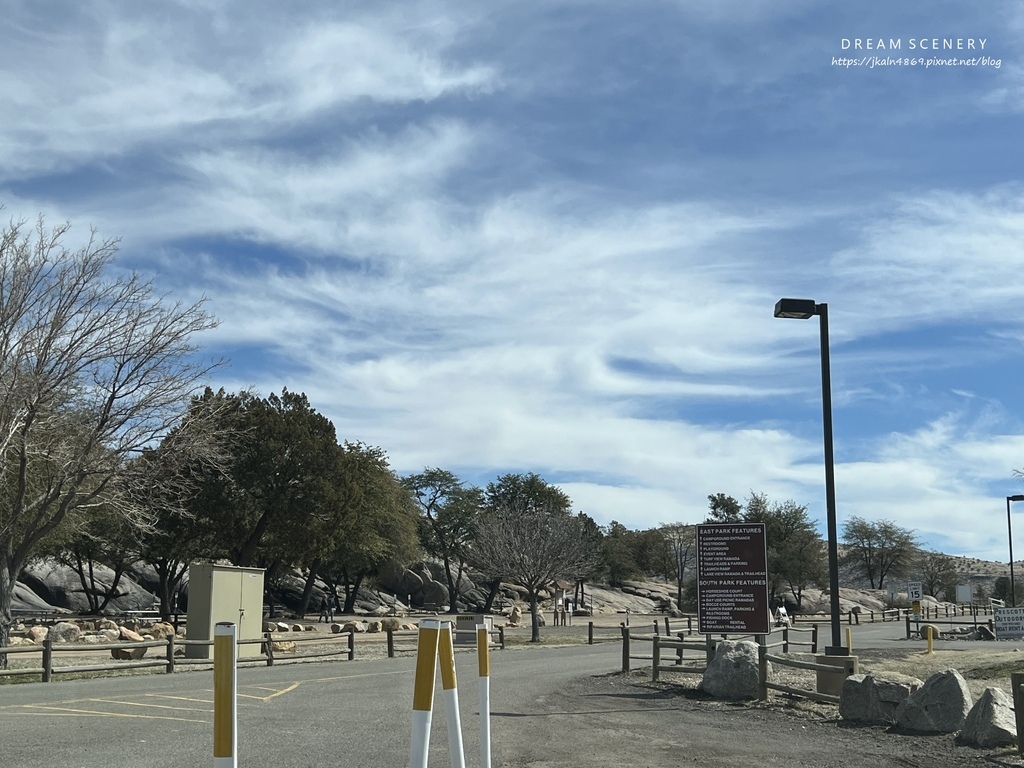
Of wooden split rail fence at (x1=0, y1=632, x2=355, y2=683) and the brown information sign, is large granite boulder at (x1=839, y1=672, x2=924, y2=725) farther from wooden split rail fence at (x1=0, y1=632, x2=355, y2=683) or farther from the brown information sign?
wooden split rail fence at (x1=0, y1=632, x2=355, y2=683)

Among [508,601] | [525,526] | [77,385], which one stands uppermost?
[77,385]

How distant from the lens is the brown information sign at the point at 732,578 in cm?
1802

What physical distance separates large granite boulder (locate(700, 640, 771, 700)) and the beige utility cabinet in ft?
50.0

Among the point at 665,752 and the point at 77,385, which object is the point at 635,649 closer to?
the point at 77,385

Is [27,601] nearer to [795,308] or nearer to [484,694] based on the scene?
[795,308]

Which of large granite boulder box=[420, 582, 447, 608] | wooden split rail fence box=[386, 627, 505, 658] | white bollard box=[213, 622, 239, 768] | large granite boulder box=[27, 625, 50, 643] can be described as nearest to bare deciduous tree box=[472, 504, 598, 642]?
wooden split rail fence box=[386, 627, 505, 658]

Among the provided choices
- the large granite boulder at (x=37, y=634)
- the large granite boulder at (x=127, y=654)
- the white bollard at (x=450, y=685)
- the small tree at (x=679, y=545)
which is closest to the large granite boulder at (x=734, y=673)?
the white bollard at (x=450, y=685)

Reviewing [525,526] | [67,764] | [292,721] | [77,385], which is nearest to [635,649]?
[525,526]

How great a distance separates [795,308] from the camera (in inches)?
625

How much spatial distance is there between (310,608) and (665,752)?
67.0m

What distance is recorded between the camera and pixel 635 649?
111 feet

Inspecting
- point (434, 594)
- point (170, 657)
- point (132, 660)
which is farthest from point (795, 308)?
point (434, 594)

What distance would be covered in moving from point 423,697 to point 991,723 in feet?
26.0

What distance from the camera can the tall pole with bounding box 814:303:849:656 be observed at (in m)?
15.1
